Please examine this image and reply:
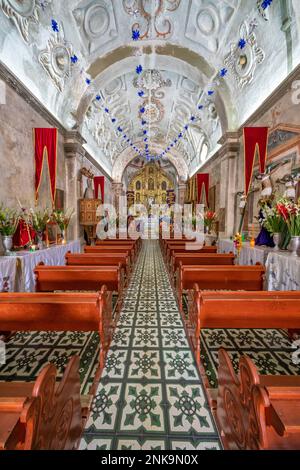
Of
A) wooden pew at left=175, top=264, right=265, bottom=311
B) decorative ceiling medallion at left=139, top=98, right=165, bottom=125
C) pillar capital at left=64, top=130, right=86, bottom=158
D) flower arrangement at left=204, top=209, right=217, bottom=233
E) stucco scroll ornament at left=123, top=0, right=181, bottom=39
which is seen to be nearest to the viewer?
wooden pew at left=175, top=264, right=265, bottom=311

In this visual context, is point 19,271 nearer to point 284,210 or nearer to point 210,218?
point 284,210

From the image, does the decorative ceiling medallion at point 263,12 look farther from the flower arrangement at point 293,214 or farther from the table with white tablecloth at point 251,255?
the table with white tablecloth at point 251,255

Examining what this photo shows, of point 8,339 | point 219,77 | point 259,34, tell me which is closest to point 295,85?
point 259,34

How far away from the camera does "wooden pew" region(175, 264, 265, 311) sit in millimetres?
3496

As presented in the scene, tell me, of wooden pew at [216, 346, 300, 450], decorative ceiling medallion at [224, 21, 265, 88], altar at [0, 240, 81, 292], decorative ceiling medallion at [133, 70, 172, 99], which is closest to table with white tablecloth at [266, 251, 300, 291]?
wooden pew at [216, 346, 300, 450]

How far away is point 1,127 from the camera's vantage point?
15.2 ft

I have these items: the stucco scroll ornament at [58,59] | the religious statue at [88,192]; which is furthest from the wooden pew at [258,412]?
the religious statue at [88,192]

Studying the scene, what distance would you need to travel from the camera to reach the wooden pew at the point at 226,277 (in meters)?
3.50

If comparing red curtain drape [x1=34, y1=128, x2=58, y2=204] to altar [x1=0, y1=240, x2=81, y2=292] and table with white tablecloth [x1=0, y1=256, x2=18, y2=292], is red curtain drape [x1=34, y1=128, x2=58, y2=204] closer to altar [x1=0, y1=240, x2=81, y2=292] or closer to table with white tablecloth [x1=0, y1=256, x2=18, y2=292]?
altar [x1=0, y1=240, x2=81, y2=292]

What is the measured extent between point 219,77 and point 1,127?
7372 millimetres

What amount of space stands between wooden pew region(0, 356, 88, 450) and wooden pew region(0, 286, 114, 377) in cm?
86

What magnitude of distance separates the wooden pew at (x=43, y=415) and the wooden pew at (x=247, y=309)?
4.55 feet

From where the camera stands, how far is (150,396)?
205 cm
